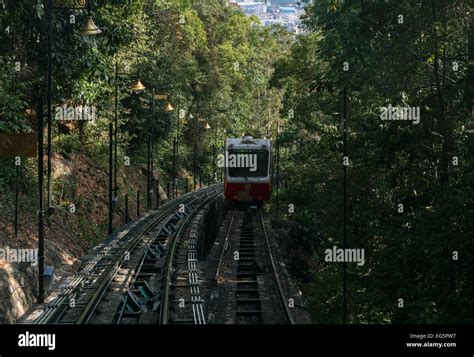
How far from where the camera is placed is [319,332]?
5973 mm

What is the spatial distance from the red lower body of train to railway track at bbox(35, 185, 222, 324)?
3858 millimetres

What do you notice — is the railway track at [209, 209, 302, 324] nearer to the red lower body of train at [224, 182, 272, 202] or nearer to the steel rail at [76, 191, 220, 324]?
the steel rail at [76, 191, 220, 324]

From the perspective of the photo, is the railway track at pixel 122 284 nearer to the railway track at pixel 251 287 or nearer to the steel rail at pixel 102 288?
the steel rail at pixel 102 288

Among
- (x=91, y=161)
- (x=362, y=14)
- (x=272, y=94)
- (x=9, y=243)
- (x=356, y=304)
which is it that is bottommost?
(x=356, y=304)

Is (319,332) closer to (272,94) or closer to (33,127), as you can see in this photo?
(33,127)

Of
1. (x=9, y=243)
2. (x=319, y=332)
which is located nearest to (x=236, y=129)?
(x=9, y=243)

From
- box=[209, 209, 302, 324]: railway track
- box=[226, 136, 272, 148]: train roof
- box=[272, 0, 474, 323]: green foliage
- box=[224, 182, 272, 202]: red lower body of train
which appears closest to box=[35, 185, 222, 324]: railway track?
box=[209, 209, 302, 324]: railway track

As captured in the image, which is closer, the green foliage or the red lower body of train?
the green foliage

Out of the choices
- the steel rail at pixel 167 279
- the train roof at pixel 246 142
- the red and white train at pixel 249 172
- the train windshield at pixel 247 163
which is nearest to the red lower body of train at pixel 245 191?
the red and white train at pixel 249 172

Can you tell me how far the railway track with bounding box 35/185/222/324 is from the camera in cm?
1476

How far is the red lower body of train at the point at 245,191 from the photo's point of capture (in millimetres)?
31917

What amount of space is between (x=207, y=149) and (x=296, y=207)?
3555cm

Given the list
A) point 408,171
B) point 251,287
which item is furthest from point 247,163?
point 408,171

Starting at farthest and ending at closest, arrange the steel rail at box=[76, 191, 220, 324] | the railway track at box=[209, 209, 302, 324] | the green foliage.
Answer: the railway track at box=[209, 209, 302, 324]
the steel rail at box=[76, 191, 220, 324]
the green foliage
